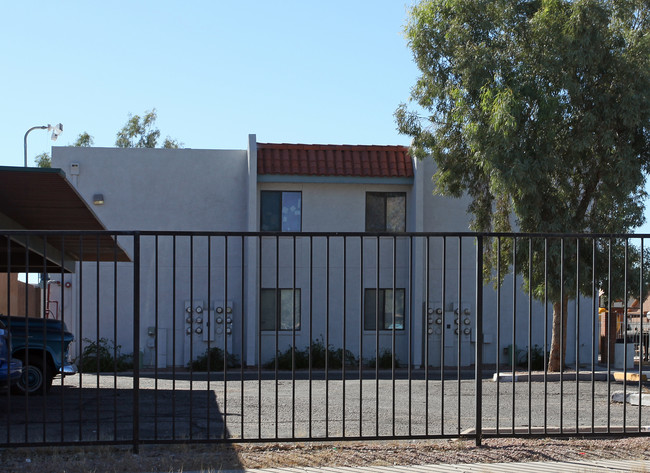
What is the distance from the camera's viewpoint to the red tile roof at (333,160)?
2447 cm

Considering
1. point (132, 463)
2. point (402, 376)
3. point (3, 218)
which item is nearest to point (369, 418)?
point (132, 463)

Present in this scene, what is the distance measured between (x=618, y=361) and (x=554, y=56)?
31.6ft

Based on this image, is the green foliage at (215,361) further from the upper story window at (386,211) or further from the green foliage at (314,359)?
the upper story window at (386,211)

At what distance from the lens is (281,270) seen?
24.6 metres

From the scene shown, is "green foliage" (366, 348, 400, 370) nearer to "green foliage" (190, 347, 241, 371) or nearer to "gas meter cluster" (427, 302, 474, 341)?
"gas meter cluster" (427, 302, 474, 341)

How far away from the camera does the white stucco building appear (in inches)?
947

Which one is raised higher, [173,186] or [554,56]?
[554,56]

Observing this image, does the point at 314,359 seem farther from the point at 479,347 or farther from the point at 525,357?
the point at 479,347

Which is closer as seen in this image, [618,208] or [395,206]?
[618,208]

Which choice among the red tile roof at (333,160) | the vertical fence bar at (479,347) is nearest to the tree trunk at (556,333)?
the red tile roof at (333,160)

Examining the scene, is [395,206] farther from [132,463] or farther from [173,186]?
[132,463]

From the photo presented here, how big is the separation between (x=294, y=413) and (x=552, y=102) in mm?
11331

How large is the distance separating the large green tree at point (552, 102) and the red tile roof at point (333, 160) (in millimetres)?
4682

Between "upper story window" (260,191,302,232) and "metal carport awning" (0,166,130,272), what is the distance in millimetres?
6321
